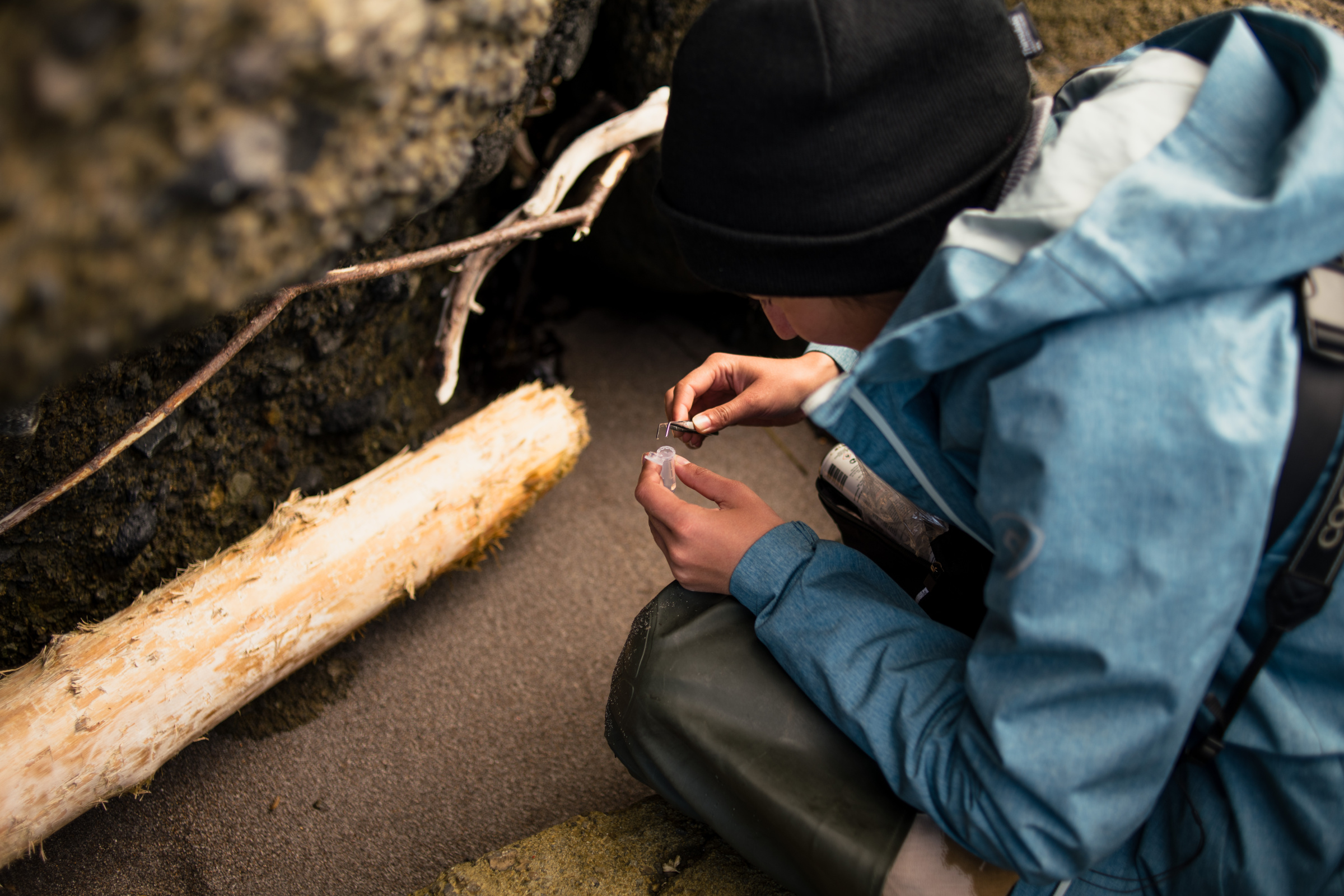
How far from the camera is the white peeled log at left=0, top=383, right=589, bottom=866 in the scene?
150 cm

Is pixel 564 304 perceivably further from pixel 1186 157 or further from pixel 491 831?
pixel 1186 157

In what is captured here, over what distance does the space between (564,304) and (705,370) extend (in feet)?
4.80

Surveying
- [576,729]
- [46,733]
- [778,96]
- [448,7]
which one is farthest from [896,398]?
[46,733]

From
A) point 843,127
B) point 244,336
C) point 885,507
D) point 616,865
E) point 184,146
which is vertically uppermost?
point 184,146

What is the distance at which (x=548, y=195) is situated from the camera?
7.47ft

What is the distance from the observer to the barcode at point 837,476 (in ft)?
6.03

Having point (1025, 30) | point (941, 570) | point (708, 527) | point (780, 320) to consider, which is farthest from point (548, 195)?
point (941, 570)

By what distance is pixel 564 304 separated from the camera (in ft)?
10.5

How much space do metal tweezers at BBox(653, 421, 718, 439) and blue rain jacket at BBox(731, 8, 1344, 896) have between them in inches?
24.5

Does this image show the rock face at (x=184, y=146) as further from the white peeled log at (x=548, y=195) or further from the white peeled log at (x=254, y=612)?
the white peeled log at (x=548, y=195)

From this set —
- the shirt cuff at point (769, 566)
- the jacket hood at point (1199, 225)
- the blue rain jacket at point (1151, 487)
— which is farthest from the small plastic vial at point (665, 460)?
the jacket hood at point (1199, 225)

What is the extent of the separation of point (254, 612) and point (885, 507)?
1.37m

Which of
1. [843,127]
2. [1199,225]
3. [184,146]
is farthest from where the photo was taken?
[843,127]

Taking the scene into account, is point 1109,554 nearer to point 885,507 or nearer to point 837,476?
point 885,507
